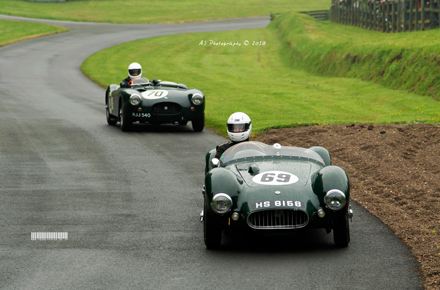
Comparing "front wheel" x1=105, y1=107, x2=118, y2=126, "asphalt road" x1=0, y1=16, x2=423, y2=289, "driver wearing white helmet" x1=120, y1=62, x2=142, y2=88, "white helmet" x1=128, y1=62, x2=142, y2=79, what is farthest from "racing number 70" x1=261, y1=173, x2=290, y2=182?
"white helmet" x1=128, y1=62, x2=142, y2=79

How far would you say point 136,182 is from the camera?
33.5 ft

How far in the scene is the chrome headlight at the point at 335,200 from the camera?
642cm

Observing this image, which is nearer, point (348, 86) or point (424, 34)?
point (348, 86)

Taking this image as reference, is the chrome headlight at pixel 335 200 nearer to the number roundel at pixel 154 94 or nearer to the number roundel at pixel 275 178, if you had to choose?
the number roundel at pixel 275 178

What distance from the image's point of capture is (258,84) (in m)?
27.1

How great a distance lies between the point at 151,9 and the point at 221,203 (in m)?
67.9

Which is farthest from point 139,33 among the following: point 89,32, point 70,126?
point 70,126

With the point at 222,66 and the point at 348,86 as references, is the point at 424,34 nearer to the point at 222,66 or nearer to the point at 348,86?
the point at 348,86

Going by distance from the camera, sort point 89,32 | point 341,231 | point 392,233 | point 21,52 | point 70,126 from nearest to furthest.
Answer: point 341,231, point 392,233, point 70,126, point 21,52, point 89,32

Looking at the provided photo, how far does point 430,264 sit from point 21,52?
130ft

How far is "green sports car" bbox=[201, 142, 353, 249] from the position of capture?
6.37 metres

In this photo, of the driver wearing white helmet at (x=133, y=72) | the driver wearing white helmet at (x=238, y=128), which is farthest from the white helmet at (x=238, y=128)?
the driver wearing white helmet at (x=133, y=72)

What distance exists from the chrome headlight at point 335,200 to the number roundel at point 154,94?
9536 millimetres

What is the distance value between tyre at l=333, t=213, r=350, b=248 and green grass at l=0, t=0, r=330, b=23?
57.8 m
